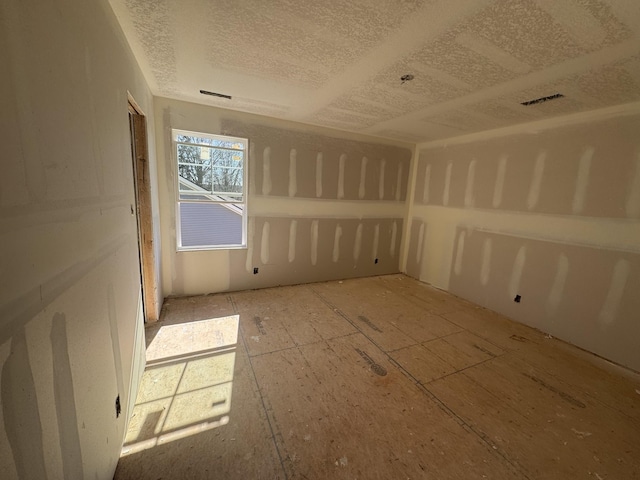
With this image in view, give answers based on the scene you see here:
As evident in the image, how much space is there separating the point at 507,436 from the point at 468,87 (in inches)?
109

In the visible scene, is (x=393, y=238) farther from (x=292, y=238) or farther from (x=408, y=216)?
(x=292, y=238)

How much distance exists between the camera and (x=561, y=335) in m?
3.06

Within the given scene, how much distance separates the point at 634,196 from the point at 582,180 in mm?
442

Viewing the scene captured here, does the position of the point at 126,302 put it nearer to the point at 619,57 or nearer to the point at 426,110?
the point at 426,110

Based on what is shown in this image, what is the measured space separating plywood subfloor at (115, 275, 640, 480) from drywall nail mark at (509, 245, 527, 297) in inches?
19.0

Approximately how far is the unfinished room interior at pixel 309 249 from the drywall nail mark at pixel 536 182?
3 centimetres

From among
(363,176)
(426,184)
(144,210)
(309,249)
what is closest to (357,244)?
(309,249)

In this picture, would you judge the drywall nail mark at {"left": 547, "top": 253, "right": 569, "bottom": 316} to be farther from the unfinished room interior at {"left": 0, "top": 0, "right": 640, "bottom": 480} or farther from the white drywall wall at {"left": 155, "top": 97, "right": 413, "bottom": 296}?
the white drywall wall at {"left": 155, "top": 97, "right": 413, "bottom": 296}

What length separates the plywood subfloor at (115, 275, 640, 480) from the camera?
1524 mm

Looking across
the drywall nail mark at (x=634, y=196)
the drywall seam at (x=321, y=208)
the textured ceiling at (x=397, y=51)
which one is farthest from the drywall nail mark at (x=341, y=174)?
the drywall nail mark at (x=634, y=196)

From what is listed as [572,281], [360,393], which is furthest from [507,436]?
[572,281]

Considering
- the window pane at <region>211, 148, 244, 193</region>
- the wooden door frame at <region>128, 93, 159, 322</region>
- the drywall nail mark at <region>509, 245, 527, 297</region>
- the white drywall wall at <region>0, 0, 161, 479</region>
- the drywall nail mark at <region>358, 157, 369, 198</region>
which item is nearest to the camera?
the white drywall wall at <region>0, 0, 161, 479</region>

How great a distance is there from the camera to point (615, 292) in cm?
266

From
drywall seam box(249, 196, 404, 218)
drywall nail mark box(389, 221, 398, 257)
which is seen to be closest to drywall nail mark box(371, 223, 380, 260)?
drywall seam box(249, 196, 404, 218)
